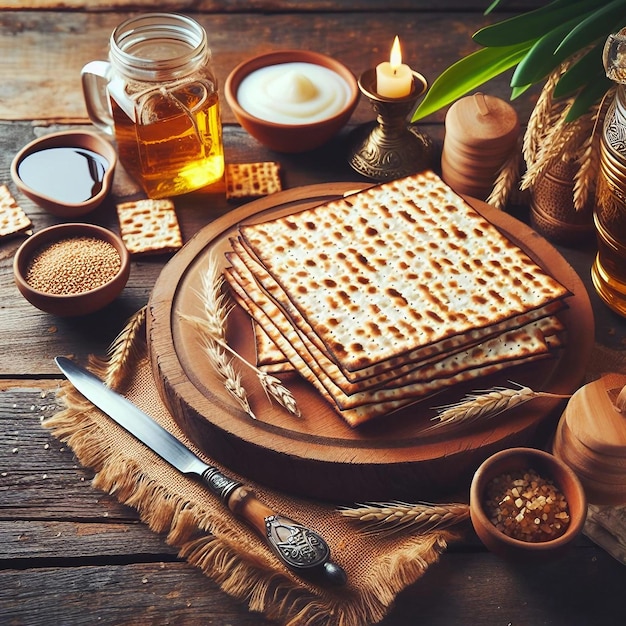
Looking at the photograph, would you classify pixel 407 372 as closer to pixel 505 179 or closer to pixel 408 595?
pixel 408 595

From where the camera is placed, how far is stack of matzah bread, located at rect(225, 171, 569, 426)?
1.62 metres

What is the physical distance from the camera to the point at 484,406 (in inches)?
62.9

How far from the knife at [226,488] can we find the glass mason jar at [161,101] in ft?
1.95

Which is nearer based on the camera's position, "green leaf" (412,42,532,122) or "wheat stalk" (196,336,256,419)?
"wheat stalk" (196,336,256,419)

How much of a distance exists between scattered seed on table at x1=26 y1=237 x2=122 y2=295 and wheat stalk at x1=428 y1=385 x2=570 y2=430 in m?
0.79

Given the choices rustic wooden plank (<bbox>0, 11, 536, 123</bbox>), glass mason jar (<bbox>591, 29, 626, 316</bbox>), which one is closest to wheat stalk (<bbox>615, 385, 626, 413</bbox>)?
glass mason jar (<bbox>591, 29, 626, 316</bbox>)

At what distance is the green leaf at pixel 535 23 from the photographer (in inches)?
73.9

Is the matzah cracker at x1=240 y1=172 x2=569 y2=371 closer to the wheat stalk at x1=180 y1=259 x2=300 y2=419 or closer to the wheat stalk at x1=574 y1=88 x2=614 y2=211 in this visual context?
the wheat stalk at x1=180 y1=259 x2=300 y2=419

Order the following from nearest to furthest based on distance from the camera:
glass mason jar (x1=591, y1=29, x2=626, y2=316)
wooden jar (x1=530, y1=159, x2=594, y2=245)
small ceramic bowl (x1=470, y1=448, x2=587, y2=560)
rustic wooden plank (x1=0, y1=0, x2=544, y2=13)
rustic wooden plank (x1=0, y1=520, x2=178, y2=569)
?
small ceramic bowl (x1=470, y1=448, x2=587, y2=560), rustic wooden plank (x1=0, y1=520, x2=178, y2=569), glass mason jar (x1=591, y1=29, x2=626, y2=316), wooden jar (x1=530, y1=159, x2=594, y2=245), rustic wooden plank (x1=0, y1=0, x2=544, y2=13)

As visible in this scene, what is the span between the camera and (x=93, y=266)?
1.95 metres

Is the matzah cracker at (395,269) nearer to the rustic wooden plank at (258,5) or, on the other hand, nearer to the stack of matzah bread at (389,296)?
the stack of matzah bread at (389,296)

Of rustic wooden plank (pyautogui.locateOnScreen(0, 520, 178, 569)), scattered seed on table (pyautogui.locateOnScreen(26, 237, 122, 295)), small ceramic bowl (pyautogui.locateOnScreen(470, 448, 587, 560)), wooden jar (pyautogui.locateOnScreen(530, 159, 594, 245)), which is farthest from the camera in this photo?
wooden jar (pyautogui.locateOnScreen(530, 159, 594, 245))

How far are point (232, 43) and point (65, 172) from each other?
79 centimetres

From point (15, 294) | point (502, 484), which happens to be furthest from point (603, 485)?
point (15, 294)
